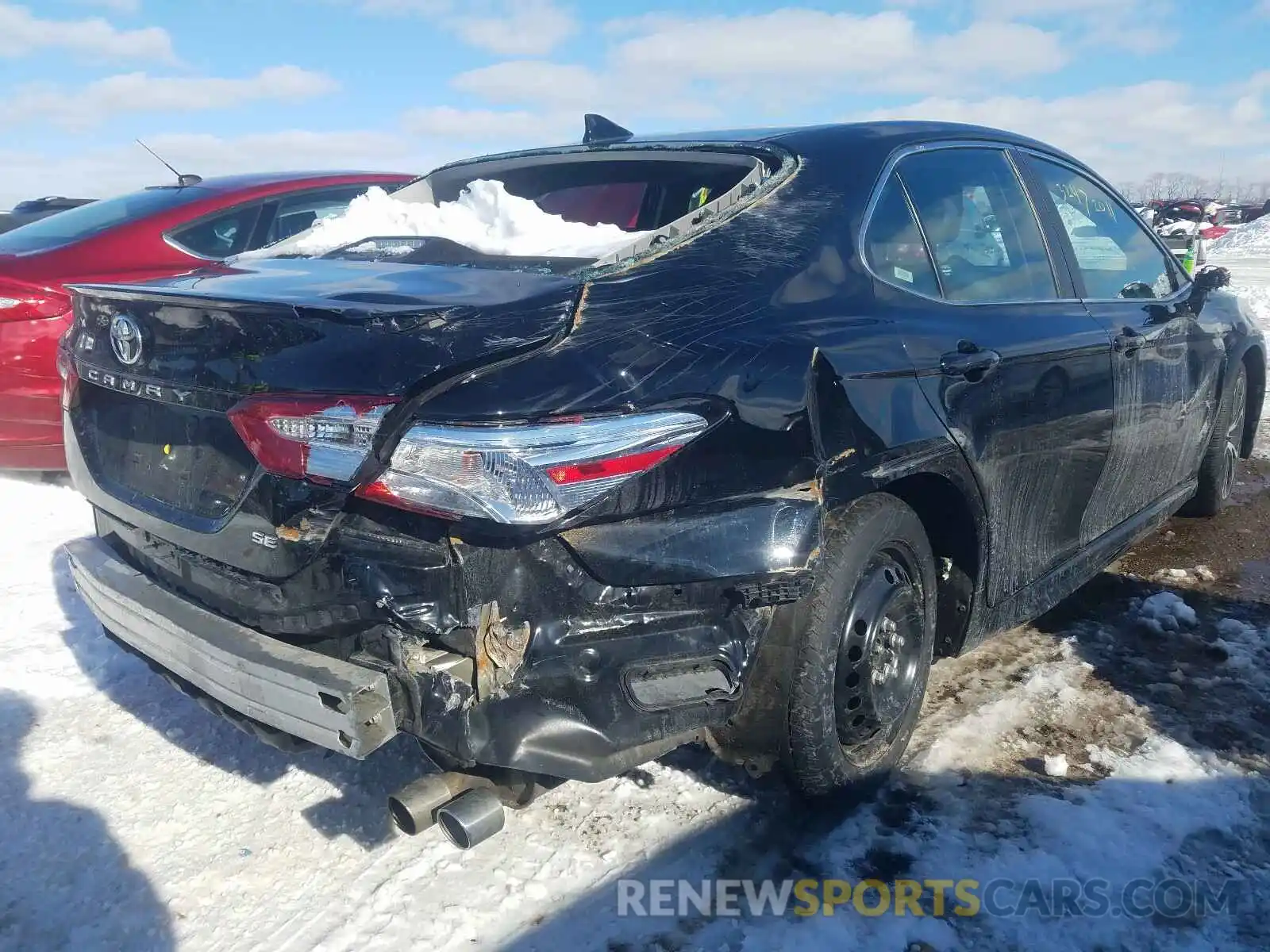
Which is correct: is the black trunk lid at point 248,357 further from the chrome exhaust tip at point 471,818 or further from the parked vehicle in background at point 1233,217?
A: the parked vehicle in background at point 1233,217

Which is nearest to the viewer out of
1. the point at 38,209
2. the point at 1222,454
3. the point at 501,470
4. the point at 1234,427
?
the point at 501,470

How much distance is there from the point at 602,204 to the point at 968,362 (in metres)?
1.21

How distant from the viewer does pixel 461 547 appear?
1795 mm

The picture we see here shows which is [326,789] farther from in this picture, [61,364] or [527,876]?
[61,364]

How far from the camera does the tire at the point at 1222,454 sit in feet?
15.1

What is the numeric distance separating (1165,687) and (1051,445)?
38.2 inches

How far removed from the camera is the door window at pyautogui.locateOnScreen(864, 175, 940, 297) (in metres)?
2.52

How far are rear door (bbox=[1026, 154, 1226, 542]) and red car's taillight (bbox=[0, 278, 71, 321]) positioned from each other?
417cm

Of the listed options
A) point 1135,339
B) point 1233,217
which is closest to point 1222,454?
point 1135,339

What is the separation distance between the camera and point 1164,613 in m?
3.74

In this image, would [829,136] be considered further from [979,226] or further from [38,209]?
[38,209]

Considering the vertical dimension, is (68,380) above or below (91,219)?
below

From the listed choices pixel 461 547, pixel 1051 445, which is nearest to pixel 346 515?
pixel 461 547

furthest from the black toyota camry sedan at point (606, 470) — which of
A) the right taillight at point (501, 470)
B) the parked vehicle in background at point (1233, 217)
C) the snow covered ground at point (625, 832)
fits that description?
the parked vehicle in background at point (1233, 217)
